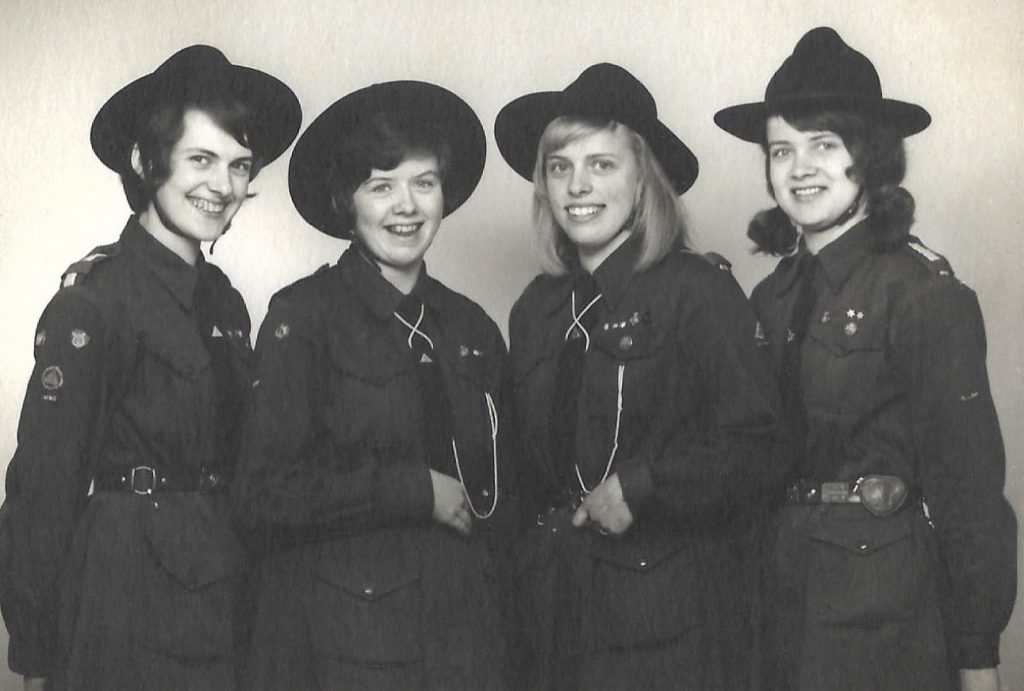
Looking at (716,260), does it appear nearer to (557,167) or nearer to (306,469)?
(557,167)

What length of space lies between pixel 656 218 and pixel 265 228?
71 cm

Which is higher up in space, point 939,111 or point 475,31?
point 475,31

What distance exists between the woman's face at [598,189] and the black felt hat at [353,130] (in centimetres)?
21

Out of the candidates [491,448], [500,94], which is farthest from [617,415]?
[500,94]

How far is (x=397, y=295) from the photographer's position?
206 centimetres

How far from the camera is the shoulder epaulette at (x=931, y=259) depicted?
6.49ft

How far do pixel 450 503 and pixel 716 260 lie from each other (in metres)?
0.61

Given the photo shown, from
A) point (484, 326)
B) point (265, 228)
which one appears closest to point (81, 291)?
point (265, 228)

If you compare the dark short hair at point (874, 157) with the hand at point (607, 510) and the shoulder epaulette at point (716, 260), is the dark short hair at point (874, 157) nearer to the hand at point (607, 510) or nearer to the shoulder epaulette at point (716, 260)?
A: the shoulder epaulette at point (716, 260)

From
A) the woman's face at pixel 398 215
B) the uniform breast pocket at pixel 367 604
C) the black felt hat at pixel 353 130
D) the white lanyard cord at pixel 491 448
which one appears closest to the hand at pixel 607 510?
the white lanyard cord at pixel 491 448

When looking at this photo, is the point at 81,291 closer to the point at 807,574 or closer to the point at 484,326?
the point at 484,326

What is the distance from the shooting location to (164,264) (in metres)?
2.06

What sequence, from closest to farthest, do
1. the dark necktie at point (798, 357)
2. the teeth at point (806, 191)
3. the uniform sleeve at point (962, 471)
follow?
the uniform sleeve at point (962, 471) → the dark necktie at point (798, 357) → the teeth at point (806, 191)

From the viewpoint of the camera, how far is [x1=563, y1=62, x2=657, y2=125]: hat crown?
214 centimetres
